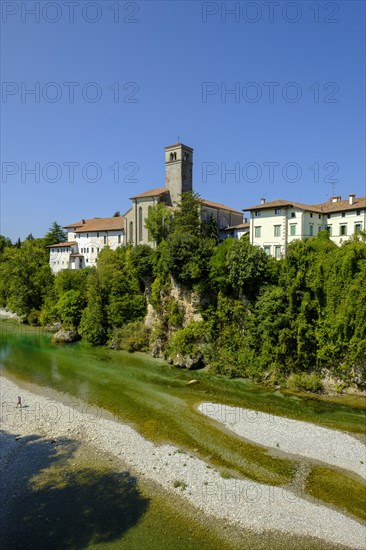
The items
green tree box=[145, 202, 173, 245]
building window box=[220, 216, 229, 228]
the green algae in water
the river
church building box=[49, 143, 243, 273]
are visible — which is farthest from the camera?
building window box=[220, 216, 229, 228]

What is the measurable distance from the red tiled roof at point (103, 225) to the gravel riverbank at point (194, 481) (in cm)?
4236

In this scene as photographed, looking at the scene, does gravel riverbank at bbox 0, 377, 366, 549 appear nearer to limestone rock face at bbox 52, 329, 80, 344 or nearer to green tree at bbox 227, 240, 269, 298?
green tree at bbox 227, 240, 269, 298

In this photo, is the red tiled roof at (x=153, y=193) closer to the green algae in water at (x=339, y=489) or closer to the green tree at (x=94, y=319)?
the green tree at (x=94, y=319)

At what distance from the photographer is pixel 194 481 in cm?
1612

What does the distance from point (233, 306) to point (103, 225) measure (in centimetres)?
4030

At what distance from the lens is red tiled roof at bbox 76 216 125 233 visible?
62781 millimetres

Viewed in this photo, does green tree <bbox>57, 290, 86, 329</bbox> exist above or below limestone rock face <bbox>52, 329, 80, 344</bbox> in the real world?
above

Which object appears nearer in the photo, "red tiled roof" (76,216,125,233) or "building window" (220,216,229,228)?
"building window" (220,216,229,228)

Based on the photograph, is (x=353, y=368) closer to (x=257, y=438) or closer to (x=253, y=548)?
(x=257, y=438)

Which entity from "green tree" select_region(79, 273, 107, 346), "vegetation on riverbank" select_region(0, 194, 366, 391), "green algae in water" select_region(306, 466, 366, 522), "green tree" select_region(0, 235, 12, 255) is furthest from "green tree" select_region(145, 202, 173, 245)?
"green tree" select_region(0, 235, 12, 255)

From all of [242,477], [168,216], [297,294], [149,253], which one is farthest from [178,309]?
[242,477]

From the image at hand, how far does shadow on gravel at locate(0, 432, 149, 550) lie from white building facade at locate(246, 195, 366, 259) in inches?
1094

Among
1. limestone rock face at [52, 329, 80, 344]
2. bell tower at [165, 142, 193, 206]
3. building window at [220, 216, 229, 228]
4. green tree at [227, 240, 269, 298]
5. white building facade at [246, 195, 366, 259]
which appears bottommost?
limestone rock face at [52, 329, 80, 344]

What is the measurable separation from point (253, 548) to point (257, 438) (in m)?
7.65
